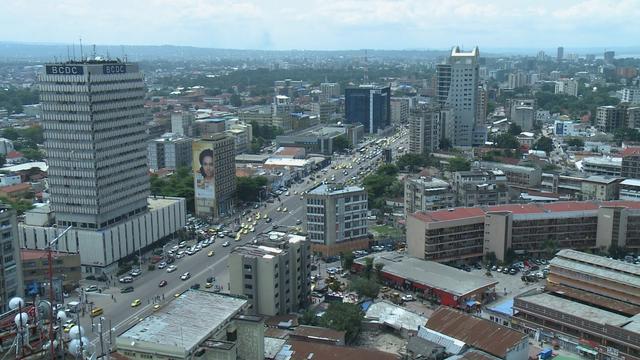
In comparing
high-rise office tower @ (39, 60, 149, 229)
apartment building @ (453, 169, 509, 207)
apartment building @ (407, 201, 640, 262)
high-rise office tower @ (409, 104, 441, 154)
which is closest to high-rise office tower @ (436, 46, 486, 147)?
high-rise office tower @ (409, 104, 441, 154)

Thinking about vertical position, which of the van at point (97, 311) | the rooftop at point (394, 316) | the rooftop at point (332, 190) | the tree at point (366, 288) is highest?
the rooftop at point (332, 190)

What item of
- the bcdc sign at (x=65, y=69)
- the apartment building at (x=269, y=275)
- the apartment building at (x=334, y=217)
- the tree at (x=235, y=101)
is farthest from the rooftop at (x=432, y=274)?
the tree at (x=235, y=101)

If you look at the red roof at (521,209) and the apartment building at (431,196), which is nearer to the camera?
the red roof at (521,209)

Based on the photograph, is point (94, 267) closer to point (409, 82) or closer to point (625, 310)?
point (625, 310)

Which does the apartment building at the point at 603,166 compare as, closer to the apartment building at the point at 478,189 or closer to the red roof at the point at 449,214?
the apartment building at the point at 478,189

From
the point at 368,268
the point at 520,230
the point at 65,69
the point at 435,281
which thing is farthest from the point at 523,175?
the point at 65,69

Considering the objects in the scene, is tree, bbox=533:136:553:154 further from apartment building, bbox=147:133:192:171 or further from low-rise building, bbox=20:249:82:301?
low-rise building, bbox=20:249:82:301
